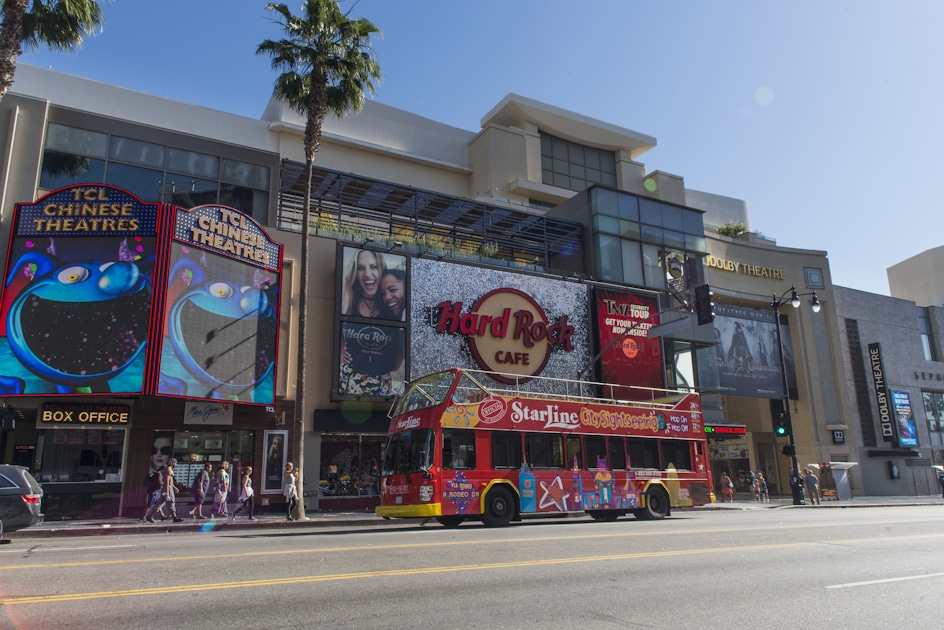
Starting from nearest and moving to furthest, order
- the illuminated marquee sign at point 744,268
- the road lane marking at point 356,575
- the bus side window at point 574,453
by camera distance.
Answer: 1. the road lane marking at point 356,575
2. the bus side window at point 574,453
3. the illuminated marquee sign at point 744,268

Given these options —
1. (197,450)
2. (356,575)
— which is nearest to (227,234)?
(197,450)

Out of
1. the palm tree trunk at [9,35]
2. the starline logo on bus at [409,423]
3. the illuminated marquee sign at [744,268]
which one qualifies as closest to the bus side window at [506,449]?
the starline logo on bus at [409,423]

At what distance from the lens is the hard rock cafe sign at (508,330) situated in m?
30.0

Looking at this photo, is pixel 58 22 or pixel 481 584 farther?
pixel 58 22

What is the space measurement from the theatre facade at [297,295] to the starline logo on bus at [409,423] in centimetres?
750

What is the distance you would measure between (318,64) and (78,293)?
11104 millimetres

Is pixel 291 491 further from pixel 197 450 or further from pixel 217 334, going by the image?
pixel 217 334

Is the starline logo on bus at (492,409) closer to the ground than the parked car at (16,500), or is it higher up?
higher up

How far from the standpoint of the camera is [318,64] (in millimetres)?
23531

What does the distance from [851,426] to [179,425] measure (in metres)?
42.3

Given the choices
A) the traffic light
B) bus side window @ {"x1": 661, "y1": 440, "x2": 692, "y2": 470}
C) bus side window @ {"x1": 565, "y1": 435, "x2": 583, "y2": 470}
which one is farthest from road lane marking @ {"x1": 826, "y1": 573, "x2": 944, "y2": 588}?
the traffic light

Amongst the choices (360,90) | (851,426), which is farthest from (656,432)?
(851,426)

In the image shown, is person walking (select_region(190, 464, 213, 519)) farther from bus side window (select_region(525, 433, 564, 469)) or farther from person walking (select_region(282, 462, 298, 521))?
bus side window (select_region(525, 433, 564, 469))

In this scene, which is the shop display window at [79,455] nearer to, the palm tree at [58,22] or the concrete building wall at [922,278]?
the palm tree at [58,22]
